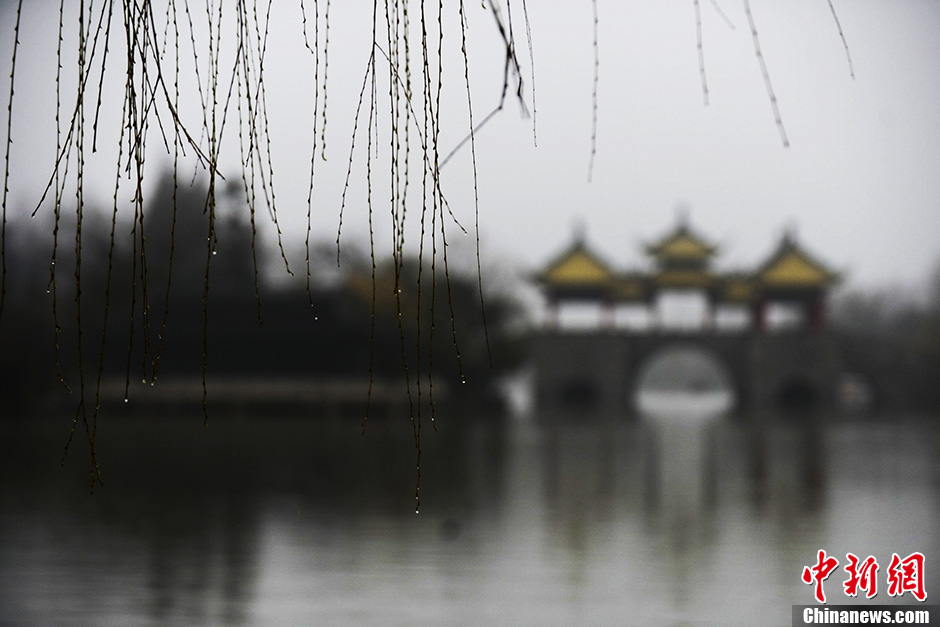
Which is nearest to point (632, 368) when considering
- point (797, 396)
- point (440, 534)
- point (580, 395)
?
point (580, 395)

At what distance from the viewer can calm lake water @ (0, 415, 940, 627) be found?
12.1 feet

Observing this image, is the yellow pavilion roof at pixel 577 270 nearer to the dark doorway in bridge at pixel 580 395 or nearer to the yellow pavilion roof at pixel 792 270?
the dark doorway in bridge at pixel 580 395

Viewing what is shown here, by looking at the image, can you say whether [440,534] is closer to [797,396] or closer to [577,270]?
[577,270]

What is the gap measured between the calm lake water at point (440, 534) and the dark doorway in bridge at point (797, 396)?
41.7 ft

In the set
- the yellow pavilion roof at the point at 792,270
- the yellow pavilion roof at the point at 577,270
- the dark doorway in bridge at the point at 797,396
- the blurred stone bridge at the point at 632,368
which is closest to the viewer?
the blurred stone bridge at the point at 632,368

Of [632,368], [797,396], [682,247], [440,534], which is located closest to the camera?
[440,534]

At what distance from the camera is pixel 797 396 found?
82.0ft

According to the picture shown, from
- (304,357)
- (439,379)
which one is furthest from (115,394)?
(439,379)

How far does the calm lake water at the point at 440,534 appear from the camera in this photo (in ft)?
12.1

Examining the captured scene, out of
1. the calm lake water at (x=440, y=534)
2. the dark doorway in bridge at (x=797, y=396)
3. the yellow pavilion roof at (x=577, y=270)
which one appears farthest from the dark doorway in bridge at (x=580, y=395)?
the calm lake water at (x=440, y=534)

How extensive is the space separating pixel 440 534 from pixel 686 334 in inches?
812

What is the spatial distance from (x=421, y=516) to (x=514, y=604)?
104 inches

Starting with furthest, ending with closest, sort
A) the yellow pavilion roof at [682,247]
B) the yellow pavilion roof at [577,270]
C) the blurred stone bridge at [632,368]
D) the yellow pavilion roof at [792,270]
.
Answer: the yellow pavilion roof at [682,247] → the yellow pavilion roof at [577,270] → the yellow pavilion roof at [792,270] → the blurred stone bridge at [632,368]

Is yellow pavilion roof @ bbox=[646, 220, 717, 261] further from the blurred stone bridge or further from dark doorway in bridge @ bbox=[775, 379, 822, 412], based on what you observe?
dark doorway in bridge @ bbox=[775, 379, 822, 412]
